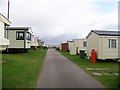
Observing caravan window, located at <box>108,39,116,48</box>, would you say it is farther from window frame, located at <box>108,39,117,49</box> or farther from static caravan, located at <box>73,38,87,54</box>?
static caravan, located at <box>73,38,87,54</box>

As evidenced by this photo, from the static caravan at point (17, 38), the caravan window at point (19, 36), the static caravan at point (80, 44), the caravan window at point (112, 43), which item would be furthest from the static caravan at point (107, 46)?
the static caravan at point (80, 44)

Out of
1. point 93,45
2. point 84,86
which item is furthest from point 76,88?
point 93,45

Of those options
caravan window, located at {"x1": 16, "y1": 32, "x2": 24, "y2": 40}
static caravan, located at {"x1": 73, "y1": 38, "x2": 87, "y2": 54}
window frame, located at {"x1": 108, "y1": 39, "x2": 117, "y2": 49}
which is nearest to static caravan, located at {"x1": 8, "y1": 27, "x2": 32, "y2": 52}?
caravan window, located at {"x1": 16, "y1": 32, "x2": 24, "y2": 40}

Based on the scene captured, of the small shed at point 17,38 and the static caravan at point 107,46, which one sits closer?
the static caravan at point 107,46

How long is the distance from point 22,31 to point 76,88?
90.7ft

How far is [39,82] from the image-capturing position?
1209 cm

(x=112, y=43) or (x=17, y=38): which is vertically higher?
(x=17, y=38)

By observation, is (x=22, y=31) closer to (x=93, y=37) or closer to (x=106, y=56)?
(x=93, y=37)

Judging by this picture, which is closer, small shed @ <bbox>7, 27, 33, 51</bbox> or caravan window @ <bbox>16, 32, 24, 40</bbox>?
small shed @ <bbox>7, 27, 33, 51</bbox>

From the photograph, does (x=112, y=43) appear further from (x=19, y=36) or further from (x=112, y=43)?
(x=19, y=36)

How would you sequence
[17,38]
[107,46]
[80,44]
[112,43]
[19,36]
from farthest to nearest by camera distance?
[80,44], [19,36], [17,38], [112,43], [107,46]

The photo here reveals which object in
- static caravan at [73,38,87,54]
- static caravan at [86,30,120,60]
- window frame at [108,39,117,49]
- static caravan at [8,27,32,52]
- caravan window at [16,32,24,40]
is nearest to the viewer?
static caravan at [86,30,120,60]

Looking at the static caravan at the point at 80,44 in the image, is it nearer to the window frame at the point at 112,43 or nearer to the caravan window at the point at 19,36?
the caravan window at the point at 19,36

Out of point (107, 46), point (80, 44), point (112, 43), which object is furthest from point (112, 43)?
point (80, 44)
